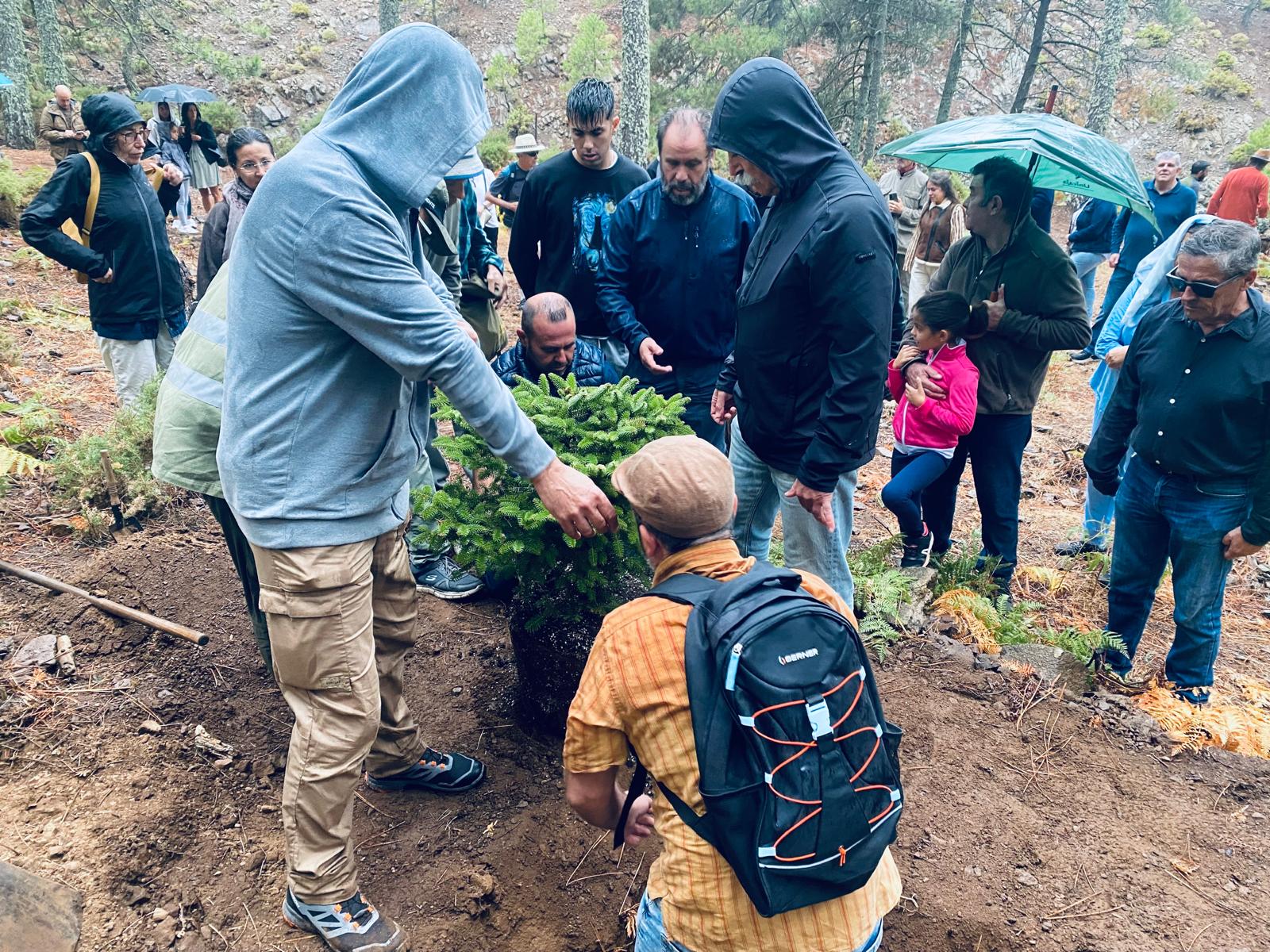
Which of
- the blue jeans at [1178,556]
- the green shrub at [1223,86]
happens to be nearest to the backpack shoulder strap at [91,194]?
the blue jeans at [1178,556]

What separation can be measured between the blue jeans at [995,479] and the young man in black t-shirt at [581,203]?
224cm

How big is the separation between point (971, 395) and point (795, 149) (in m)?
2.06

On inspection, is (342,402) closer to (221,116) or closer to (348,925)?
(348,925)

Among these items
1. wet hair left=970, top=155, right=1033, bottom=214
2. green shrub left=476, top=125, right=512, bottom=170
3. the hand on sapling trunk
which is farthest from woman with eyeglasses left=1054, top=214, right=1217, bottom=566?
green shrub left=476, top=125, right=512, bottom=170

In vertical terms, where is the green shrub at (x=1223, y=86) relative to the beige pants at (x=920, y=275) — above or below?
above

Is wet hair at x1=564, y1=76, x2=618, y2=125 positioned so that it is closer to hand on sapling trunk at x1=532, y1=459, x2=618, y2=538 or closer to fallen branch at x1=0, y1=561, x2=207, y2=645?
hand on sapling trunk at x1=532, y1=459, x2=618, y2=538

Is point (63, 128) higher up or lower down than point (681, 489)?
lower down

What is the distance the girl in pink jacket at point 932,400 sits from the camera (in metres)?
4.65

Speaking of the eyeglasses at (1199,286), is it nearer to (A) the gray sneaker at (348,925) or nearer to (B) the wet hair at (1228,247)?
(B) the wet hair at (1228,247)

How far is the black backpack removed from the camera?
5.63 ft

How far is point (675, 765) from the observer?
6.13ft

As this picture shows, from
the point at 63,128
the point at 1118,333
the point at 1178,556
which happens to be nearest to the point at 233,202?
the point at 1178,556

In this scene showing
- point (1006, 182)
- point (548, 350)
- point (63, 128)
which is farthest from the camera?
point (63, 128)

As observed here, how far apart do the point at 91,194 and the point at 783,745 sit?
20.6 feet
